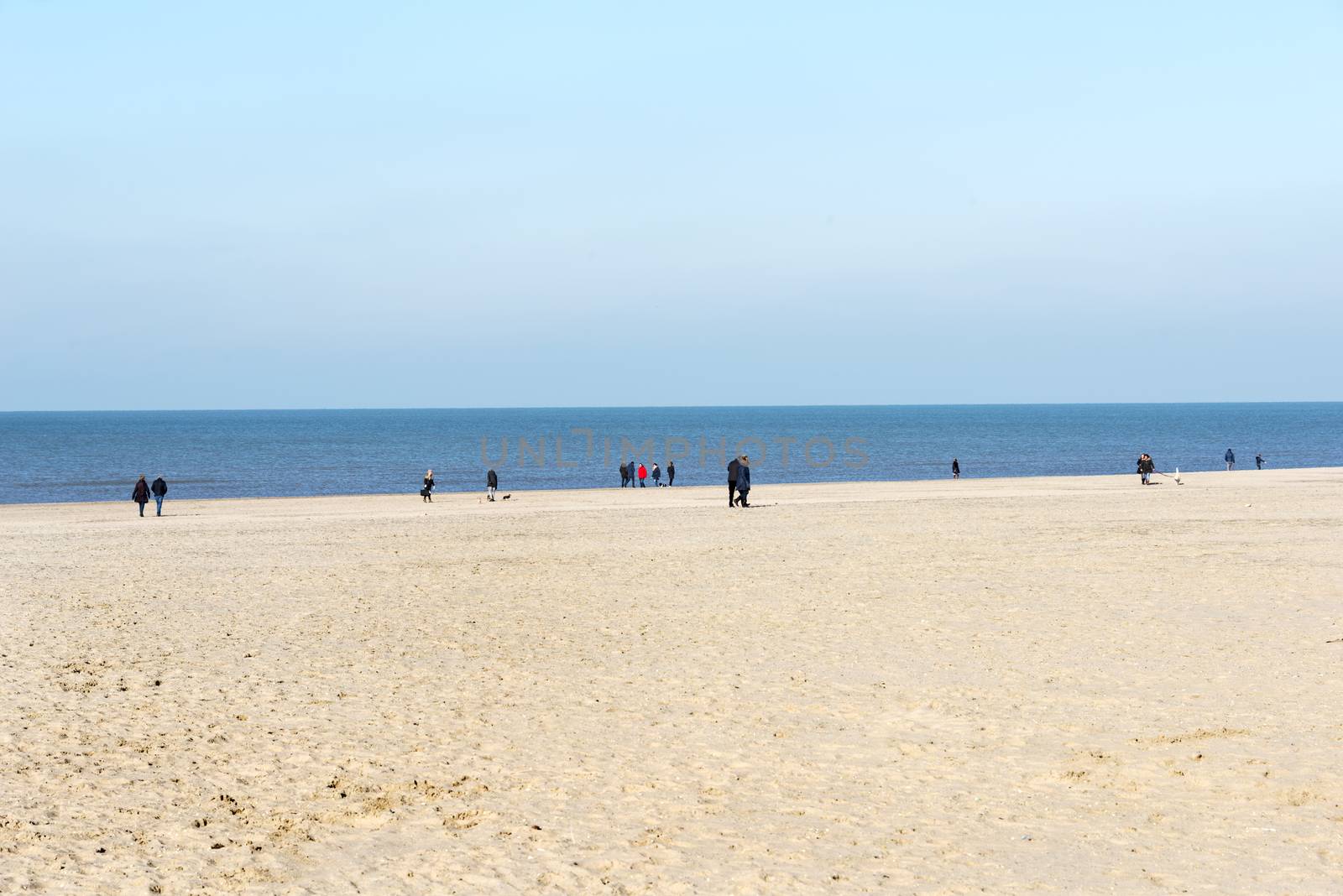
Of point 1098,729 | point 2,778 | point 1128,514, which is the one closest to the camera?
point 2,778

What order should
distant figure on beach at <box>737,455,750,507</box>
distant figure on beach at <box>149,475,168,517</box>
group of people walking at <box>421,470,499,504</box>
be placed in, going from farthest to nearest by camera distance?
group of people walking at <box>421,470,499,504</box> → distant figure on beach at <box>149,475,168,517</box> → distant figure on beach at <box>737,455,750,507</box>

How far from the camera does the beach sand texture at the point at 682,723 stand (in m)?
7.53

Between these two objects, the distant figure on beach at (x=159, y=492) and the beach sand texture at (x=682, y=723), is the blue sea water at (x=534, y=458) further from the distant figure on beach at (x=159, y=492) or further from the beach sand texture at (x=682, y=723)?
the beach sand texture at (x=682, y=723)

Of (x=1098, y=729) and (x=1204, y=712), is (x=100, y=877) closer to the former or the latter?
(x=1098, y=729)

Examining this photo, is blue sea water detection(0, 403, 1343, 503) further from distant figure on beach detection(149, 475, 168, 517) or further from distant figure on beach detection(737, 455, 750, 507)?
distant figure on beach detection(737, 455, 750, 507)

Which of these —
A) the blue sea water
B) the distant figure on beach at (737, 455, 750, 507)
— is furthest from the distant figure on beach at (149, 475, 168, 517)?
the blue sea water

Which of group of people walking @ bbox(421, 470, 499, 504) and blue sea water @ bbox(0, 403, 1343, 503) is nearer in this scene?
group of people walking @ bbox(421, 470, 499, 504)

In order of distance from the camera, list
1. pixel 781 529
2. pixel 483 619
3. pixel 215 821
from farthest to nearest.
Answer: pixel 781 529, pixel 483 619, pixel 215 821

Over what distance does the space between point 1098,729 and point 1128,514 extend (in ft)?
71.8

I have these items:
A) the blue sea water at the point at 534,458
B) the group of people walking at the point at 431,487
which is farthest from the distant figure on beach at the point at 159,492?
the blue sea water at the point at 534,458

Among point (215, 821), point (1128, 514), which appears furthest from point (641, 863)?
point (1128, 514)

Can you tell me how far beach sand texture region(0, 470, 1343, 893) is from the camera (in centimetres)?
753

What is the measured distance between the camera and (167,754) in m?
9.81

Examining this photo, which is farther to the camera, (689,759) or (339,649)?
(339,649)
